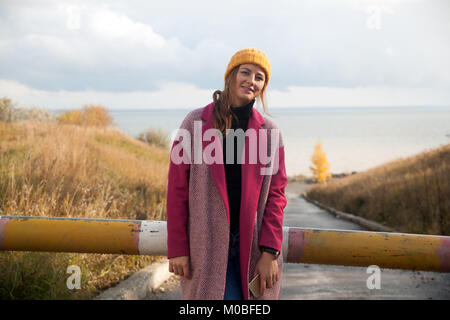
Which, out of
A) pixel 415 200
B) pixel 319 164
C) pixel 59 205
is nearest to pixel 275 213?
pixel 59 205

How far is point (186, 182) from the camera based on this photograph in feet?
7.00

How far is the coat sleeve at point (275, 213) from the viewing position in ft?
6.87

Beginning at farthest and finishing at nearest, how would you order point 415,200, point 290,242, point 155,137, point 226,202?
point 155,137 < point 415,200 < point 290,242 < point 226,202

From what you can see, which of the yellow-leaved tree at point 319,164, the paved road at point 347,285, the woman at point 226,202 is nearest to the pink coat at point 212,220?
the woman at point 226,202

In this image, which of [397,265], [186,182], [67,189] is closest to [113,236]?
[186,182]

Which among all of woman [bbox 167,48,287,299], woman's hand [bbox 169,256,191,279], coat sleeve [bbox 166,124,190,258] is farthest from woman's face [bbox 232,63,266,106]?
woman's hand [bbox 169,256,191,279]

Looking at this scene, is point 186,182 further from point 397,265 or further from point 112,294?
point 112,294

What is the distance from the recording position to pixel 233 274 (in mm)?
2137

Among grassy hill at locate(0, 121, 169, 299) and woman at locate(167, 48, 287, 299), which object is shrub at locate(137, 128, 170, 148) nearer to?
grassy hill at locate(0, 121, 169, 299)

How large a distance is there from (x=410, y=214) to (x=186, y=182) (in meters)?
8.13

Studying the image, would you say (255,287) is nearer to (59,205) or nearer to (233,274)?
(233,274)

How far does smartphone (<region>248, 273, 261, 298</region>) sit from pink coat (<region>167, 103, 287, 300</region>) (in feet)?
0.09

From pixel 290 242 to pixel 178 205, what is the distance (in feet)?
2.12
